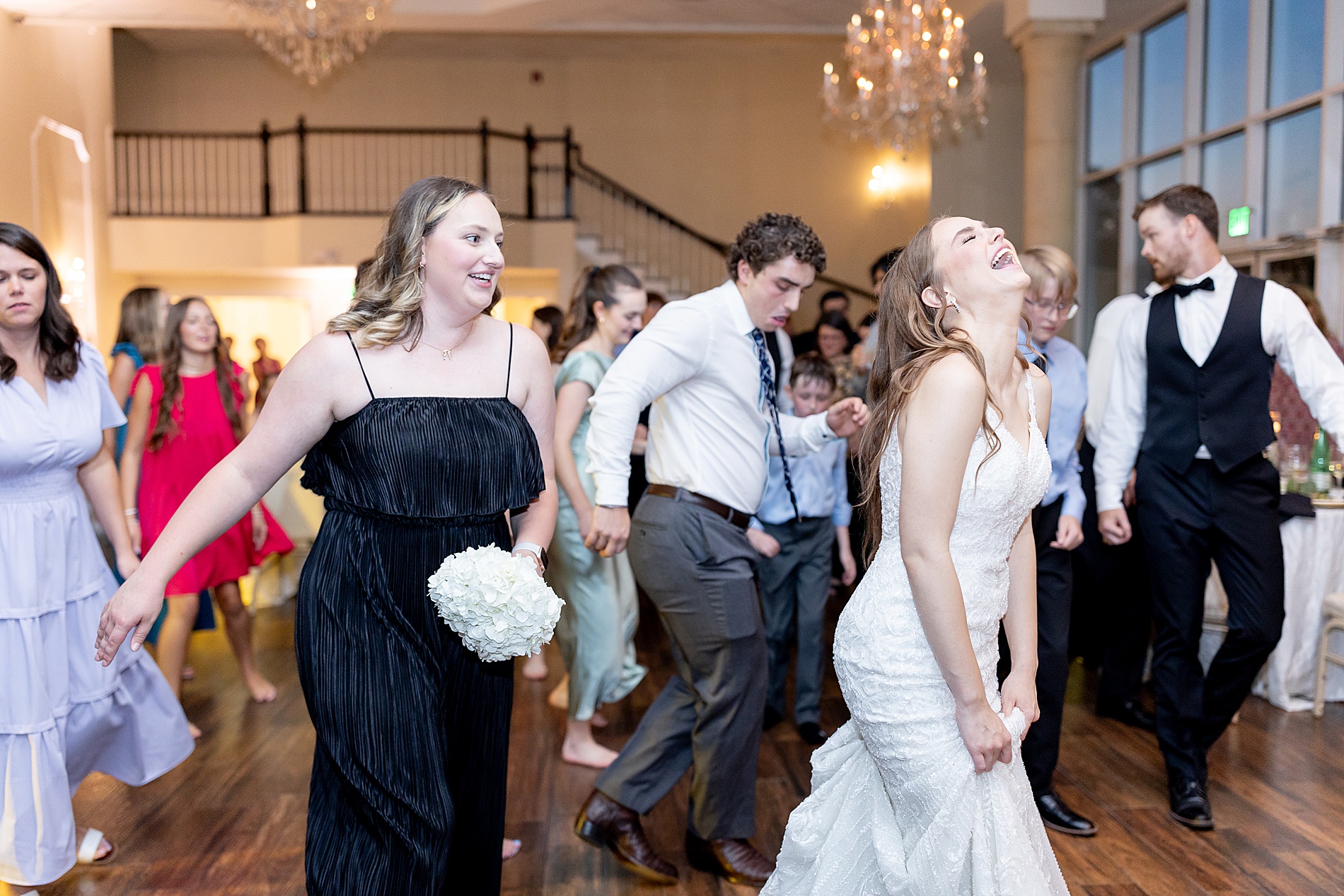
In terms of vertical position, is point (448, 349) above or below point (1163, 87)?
below

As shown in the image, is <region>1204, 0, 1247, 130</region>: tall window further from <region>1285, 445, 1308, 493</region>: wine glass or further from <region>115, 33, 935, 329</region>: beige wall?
<region>115, 33, 935, 329</region>: beige wall

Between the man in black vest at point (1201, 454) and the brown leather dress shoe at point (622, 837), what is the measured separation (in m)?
1.57

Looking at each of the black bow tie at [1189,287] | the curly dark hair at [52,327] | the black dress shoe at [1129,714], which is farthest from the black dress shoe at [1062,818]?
the curly dark hair at [52,327]

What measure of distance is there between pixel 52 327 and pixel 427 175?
10.6m

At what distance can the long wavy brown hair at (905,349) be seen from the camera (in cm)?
177

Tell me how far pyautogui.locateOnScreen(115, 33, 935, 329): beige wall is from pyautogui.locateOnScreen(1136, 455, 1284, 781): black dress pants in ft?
38.3

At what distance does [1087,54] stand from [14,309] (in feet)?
30.2

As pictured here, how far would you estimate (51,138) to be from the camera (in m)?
10.4

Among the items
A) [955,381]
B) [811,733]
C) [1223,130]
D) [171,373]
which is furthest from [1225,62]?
[955,381]

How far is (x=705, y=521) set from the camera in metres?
2.76

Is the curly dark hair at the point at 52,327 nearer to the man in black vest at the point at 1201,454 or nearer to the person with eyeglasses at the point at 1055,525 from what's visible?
the person with eyeglasses at the point at 1055,525

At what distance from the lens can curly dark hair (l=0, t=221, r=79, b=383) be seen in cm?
282

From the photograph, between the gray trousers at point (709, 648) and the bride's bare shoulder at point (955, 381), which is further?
the gray trousers at point (709, 648)

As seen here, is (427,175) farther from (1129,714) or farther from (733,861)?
(733,861)
